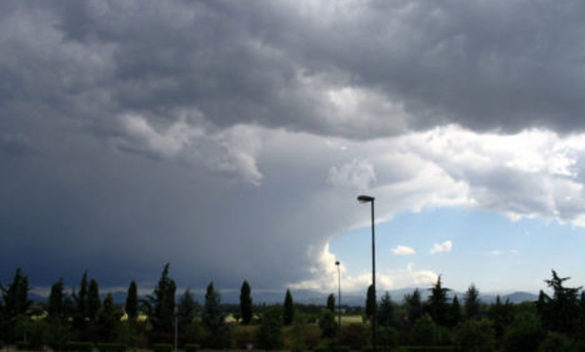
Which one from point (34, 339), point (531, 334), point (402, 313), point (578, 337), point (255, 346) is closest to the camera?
point (578, 337)

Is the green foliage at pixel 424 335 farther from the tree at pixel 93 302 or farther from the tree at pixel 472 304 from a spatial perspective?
the tree at pixel 93 302

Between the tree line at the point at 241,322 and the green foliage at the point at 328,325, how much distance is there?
0.44 ft

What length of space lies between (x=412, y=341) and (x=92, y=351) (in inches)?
1483

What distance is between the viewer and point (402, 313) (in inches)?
3226


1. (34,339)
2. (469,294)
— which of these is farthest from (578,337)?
(34,339)

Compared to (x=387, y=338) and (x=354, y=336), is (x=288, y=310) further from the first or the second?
(x=387, y=338)

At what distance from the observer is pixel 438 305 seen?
7612 cm

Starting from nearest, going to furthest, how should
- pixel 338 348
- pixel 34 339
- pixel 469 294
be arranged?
pixel 338 348 < pixel 34 339 < pixel 469 294

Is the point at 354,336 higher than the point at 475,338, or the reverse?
the point at 475,338

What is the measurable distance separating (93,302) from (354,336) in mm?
37899

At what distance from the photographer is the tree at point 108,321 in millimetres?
70438

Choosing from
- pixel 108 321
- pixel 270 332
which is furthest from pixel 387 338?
pixel 108 321

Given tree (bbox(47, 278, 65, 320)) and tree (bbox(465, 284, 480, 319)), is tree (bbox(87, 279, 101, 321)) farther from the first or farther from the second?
tree (bbox(465, 284, 480, 319))

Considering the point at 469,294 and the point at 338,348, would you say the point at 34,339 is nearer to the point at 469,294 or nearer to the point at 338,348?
the point at 338,348
